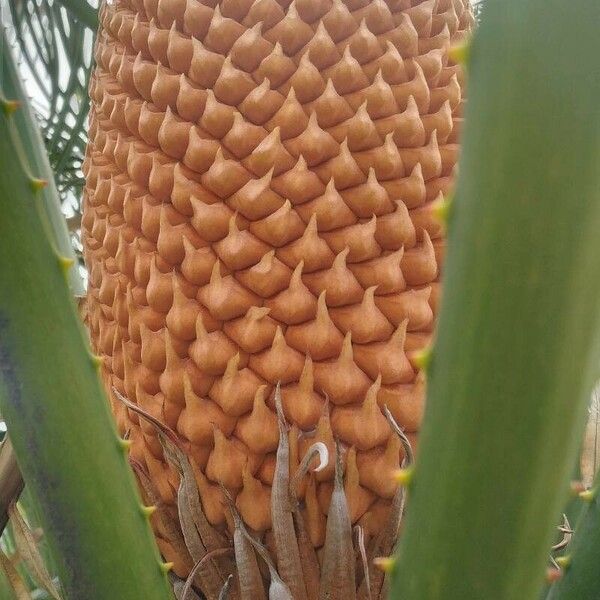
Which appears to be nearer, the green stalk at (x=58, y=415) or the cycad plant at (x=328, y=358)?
the cycad plant at (x=328, y=358)

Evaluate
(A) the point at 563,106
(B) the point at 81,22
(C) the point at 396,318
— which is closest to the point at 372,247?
(C) the point at 396,318

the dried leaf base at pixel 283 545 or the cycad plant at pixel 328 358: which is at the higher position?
the cycad plant at pixel 328 358

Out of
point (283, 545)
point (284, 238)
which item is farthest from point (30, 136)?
point (283, 545)

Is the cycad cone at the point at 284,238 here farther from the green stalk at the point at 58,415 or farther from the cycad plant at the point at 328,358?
the green stalk at the point at 58,415

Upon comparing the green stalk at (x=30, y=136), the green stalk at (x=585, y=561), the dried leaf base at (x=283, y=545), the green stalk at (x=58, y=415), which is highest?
the green stalk at (x=30, y=136)

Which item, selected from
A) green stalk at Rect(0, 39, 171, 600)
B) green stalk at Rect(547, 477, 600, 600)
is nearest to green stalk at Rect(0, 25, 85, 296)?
green stalk at Rect(0, 39, 171, 600)

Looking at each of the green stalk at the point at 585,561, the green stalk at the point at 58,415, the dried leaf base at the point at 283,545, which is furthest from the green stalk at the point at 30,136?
the green stalk at the point at 585,561

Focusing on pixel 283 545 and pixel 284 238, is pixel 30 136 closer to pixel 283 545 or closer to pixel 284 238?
pixel 284 238
